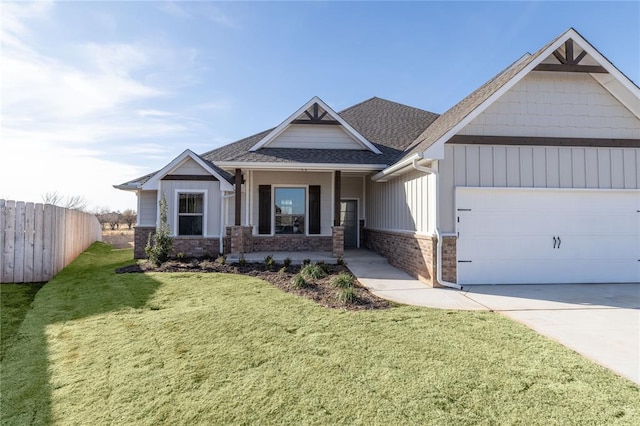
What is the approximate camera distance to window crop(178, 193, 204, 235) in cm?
1216

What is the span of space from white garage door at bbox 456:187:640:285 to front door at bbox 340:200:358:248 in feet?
22.7

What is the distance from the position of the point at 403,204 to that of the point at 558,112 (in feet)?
14.9

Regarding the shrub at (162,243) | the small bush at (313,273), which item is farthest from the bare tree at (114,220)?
the small bush at (313,273)

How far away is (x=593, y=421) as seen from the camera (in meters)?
2.79

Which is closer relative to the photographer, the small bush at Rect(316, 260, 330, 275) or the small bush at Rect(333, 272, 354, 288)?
the small bush at Rect(333, 272, 354, 288)

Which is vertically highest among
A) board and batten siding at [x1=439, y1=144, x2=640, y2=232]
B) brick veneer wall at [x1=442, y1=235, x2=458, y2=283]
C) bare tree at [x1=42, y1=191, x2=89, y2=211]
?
bare tree at [x1=42, y1=191, x2=89, y2=211]

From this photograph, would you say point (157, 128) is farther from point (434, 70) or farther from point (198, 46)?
point (434, 70)

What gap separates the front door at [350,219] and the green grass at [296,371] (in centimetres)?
875

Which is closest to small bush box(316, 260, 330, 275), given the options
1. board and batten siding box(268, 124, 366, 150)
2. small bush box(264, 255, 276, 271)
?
small bush box(264, 255, 276, 271)

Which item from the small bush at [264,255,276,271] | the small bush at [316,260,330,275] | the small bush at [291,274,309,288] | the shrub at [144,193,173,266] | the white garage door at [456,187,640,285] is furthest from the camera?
the shrub at [144,193,173,266]

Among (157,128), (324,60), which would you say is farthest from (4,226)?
(324,60)

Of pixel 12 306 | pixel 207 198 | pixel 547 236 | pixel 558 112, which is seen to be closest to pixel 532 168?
pixel 558 112

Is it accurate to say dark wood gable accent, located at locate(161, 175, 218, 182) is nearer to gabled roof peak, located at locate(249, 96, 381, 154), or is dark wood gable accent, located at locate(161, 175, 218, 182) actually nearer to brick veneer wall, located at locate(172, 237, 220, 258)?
brick veneer wall, located at locate(172, 237, 220, 258)

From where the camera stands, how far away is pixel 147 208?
1309 centimetres
